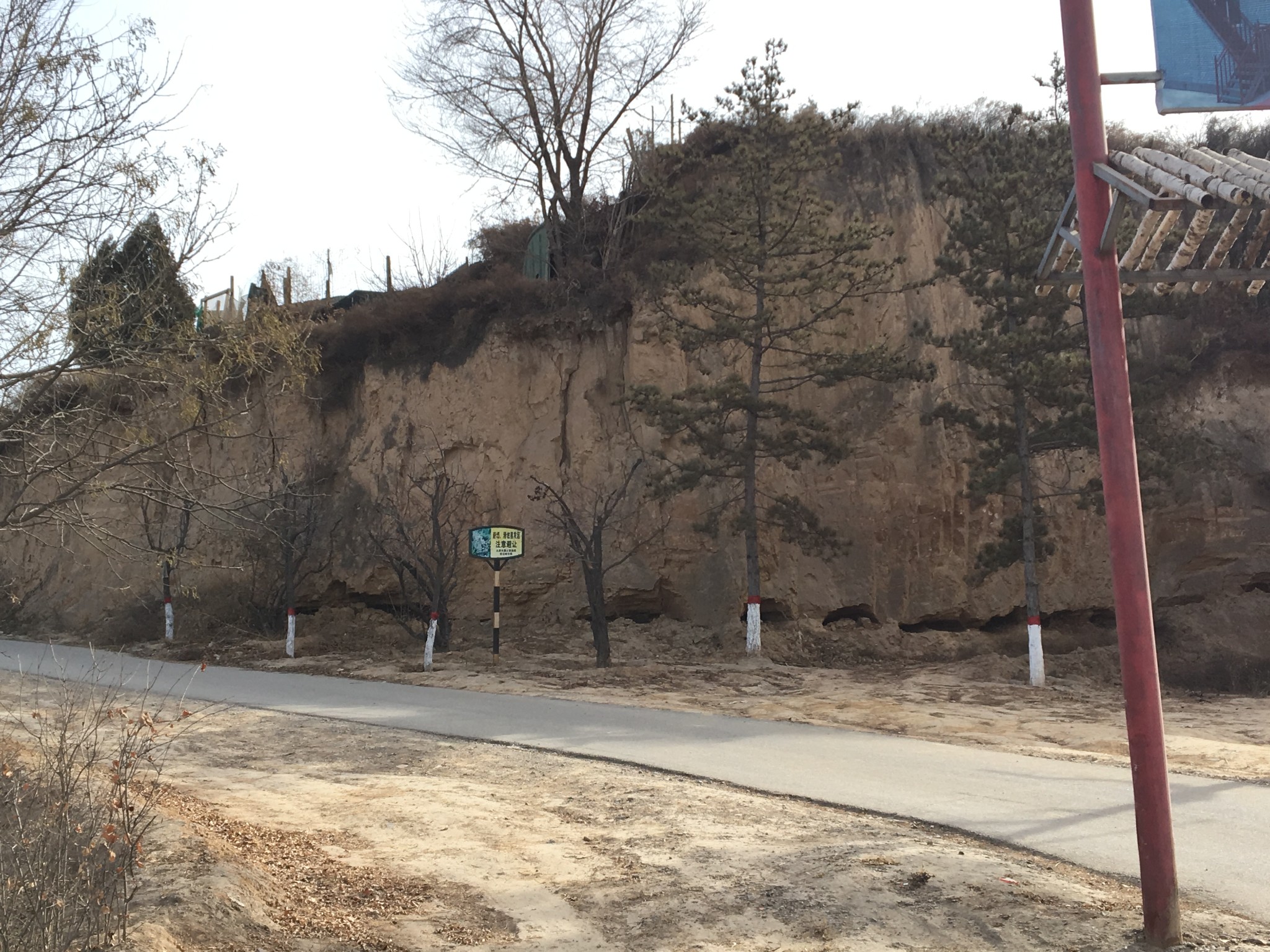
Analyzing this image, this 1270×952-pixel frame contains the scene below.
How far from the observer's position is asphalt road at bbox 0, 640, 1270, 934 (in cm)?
719

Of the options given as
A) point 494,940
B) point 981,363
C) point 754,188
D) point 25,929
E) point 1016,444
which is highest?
point 754,188

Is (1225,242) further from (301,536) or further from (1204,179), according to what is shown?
(301,536)

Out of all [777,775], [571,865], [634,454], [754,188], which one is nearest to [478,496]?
[634,454]

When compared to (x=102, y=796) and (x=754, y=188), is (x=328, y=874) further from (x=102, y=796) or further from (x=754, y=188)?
(x=754, y=188)

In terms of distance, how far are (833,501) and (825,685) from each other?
750 cm

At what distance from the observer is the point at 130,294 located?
841cm

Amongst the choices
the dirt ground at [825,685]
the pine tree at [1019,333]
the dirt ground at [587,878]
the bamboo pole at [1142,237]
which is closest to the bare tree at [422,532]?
the dirt ground at [825,685]

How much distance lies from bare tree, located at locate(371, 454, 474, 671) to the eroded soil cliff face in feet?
1.61

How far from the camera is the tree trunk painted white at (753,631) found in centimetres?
2100

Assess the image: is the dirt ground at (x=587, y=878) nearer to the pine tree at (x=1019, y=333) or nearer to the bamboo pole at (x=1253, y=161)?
the bamboo pole at (x=1253, y=161)

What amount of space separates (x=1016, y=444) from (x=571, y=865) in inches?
627

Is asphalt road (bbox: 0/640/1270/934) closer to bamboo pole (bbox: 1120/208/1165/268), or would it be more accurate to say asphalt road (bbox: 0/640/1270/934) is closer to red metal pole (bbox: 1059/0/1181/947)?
red metal pole (bbox: 1059/0/1181/947)

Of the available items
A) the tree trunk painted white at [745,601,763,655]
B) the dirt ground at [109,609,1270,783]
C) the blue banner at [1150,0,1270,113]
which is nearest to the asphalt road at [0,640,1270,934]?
the dirt ground at [109,609,1270,783]

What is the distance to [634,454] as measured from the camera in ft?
85.1
